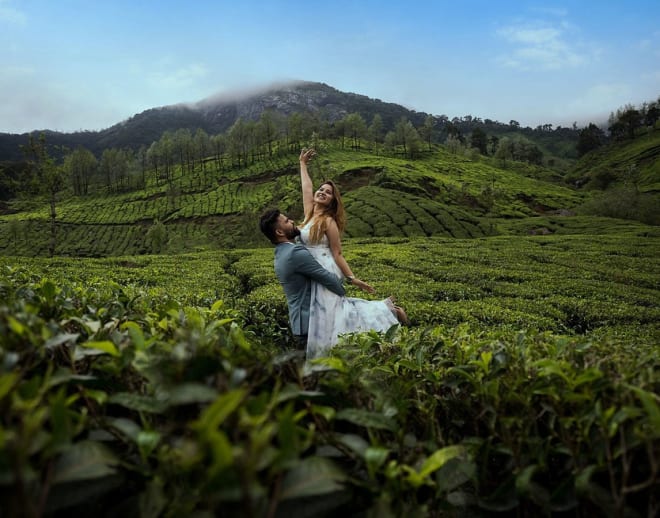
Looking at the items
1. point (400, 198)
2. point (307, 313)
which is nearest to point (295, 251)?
point (307, 313)

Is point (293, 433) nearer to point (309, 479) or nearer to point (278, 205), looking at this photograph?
point (309, 479)

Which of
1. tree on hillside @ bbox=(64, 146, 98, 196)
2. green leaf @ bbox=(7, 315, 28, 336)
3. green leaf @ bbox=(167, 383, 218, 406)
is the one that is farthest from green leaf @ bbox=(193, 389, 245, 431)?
tree on hillside @ bbox=(64, 146, 98, 196)

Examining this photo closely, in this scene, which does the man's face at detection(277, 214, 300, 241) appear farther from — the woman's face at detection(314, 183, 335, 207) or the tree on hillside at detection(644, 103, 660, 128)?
the tree on hillside at detection(644, 103, 660, 128)

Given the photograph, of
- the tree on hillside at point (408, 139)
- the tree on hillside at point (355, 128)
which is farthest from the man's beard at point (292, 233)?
the tree on hillside at point (355, 128)

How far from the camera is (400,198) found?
47500mm

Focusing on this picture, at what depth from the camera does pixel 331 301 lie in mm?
5148

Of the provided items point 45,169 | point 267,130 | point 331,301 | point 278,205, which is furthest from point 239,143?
point 331,301

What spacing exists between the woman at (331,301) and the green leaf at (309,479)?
379cm

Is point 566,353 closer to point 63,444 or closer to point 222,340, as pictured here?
point 222,340

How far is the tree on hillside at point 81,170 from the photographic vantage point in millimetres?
84719

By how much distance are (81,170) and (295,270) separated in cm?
9880

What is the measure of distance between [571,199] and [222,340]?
73.8 m

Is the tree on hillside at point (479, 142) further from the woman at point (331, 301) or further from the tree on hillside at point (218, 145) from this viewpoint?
the woman at point (331, 301)

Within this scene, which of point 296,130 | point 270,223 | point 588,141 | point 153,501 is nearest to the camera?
point 153,501
